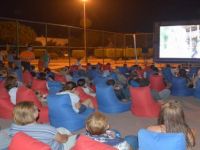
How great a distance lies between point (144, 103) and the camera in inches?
352

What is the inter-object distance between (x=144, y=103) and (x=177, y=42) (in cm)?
1169

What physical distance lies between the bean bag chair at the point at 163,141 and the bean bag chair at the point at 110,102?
19.1 ft

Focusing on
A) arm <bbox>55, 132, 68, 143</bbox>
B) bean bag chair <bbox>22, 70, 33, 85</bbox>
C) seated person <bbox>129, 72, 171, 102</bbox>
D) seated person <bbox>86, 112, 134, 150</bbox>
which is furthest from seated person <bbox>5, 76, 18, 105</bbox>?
seated person <bbox>86, 112, 134, 150</bbox>

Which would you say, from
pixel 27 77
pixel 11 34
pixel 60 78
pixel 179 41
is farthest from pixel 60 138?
pixel 11 34

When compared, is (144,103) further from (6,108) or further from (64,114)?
(6,108)

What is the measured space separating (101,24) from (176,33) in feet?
173

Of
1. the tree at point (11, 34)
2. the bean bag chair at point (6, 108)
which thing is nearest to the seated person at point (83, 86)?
the bean bag chair at point (6, 108)

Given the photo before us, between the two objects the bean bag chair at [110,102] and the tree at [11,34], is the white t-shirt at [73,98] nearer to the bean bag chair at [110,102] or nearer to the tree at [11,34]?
the bean bag chair at [110,102]

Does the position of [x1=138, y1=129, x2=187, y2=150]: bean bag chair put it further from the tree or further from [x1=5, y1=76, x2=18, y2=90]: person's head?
the tree

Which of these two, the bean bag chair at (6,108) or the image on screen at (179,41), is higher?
the image on screen at (179,41)

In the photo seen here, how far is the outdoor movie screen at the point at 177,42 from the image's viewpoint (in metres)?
19.5

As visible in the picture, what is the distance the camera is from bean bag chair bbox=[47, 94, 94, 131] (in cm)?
745

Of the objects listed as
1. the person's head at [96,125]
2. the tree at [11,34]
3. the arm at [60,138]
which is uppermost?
the tree at [11,34]

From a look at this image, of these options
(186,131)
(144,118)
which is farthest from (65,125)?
(186,131)
